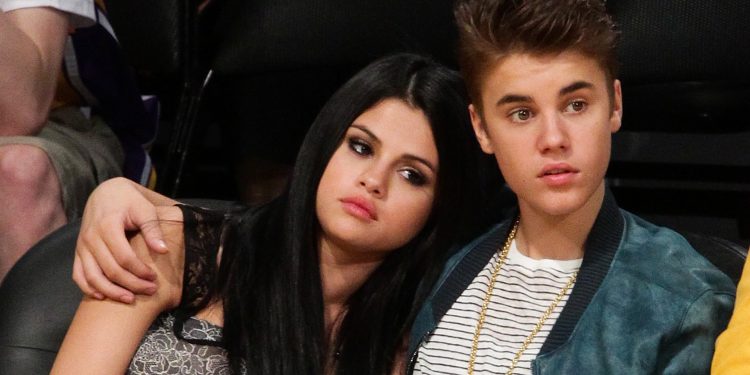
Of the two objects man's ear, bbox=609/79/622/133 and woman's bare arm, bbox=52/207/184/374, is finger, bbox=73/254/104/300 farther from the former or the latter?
man's ear, bbox=609/79/622/133

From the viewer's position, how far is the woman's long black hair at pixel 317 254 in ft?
5.57

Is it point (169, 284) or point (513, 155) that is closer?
point (513, 155)

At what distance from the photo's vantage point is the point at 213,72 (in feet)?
7.18

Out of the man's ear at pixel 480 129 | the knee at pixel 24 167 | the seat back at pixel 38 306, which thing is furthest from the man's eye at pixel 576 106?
the knee at pixel 24 167

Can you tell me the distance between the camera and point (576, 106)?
1.47m

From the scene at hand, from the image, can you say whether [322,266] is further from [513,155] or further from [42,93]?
[42,93]

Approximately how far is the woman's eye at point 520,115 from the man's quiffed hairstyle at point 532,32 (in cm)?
6

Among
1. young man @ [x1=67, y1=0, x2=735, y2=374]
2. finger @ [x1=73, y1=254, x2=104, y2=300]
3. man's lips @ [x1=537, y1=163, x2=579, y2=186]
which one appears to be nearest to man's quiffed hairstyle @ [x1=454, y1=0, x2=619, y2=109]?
young man @ [x1=67, y1=0, x2=735, y2=374]

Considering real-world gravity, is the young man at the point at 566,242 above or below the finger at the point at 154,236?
above

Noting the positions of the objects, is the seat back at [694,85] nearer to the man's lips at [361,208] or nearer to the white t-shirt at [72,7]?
the man's lips at [361,208]

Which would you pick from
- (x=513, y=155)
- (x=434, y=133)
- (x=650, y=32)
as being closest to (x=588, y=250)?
(x=513, y=155)

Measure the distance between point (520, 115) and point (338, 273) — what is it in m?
0.41

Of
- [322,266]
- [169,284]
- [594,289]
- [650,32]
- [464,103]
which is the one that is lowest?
[169,284]

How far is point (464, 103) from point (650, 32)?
37 centimetres
